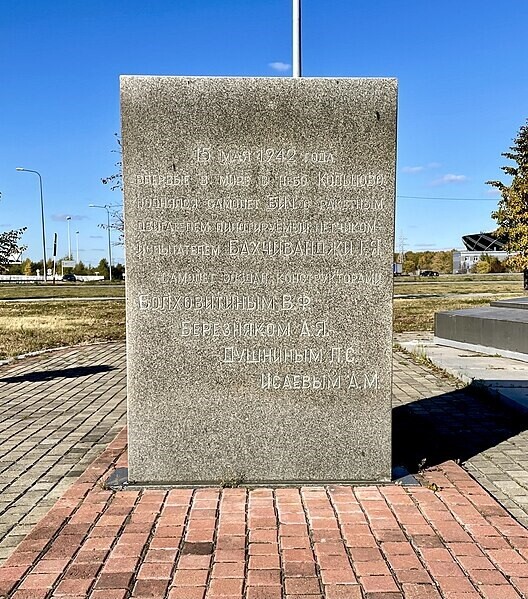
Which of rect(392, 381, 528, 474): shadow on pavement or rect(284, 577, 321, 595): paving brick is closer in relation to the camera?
rect(284, 577, 321, 595): paving brick

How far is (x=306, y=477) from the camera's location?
4.26m

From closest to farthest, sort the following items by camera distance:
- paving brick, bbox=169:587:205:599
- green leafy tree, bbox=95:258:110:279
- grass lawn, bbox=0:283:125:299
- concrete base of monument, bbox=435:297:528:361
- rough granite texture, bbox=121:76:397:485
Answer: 1. paving brick, bbox=169:587:205:599
2. rough granite texture, bbox=121:76:397:485
3. concrete base of monument, bbox=435:297:528:361
4. grass lawn, bbox=0:283:125:299
5. green leafy tree, bbox=95:258:110:279

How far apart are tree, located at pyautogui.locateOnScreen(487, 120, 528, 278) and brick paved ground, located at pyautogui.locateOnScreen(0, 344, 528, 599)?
23427 millimetres

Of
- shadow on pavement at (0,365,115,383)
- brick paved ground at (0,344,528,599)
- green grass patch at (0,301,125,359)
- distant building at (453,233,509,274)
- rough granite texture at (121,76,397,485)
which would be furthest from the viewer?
distant building at (453,233,509,274)

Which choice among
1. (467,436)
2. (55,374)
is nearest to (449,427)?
(467,436)

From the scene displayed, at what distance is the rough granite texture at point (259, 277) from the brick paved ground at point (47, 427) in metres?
0.72

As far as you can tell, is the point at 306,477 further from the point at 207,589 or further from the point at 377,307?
the point at 207,589

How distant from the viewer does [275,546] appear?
10.9 ft

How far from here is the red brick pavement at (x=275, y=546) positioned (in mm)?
2939

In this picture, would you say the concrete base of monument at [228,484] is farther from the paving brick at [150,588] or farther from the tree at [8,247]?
the tree at [8,247]

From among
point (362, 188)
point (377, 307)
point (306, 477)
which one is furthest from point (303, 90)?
point (306, 477)

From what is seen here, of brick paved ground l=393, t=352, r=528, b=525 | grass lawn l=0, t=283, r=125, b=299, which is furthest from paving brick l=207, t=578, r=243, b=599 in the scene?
grass lawn l=0, t=283, r=125, b=299

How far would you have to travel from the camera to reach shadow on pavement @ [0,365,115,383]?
29.1ft

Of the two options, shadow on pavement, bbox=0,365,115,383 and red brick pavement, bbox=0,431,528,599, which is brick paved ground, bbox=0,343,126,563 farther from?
red brick pavement, bbox=0,431,528,599
